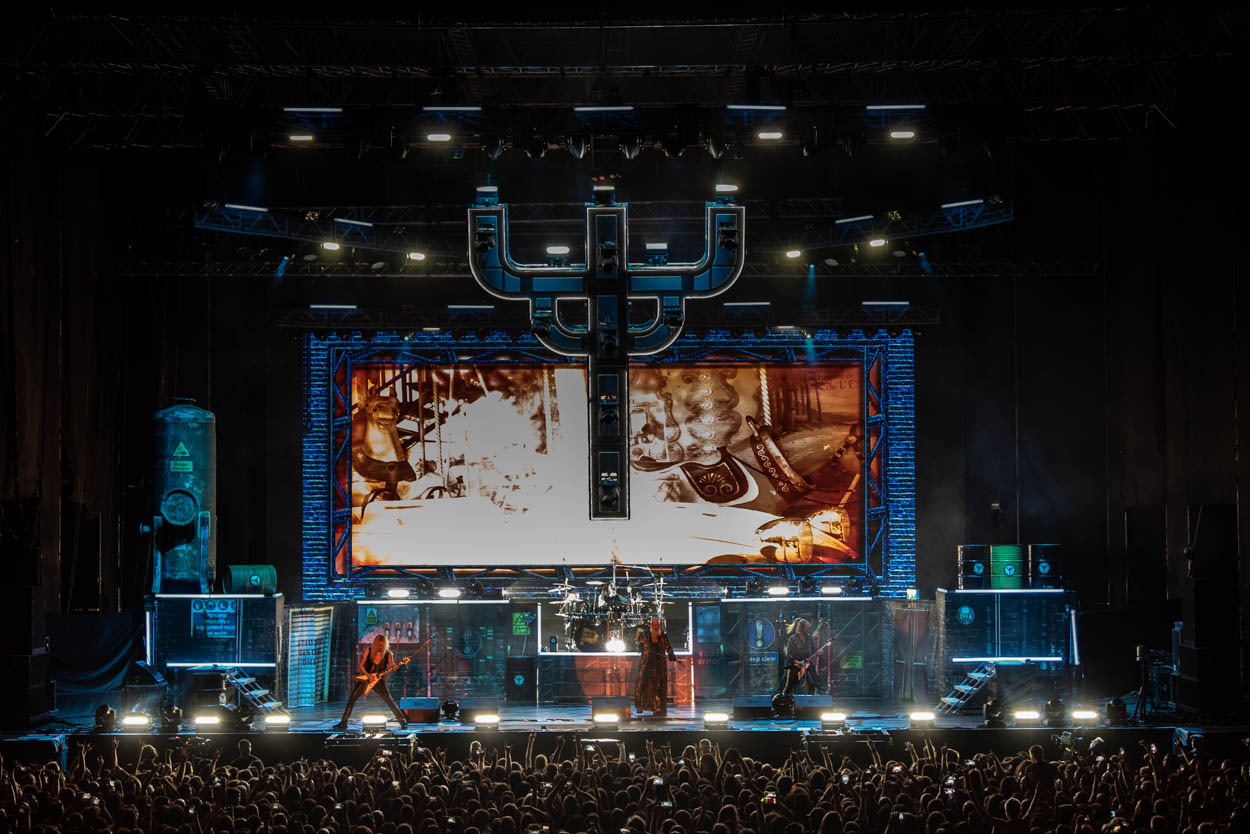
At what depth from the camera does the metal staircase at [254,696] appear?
17.4m

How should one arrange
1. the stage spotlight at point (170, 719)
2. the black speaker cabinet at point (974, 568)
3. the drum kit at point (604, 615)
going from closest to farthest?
the stage spotlight at point (170, 719) → the drum kit at point (604, 615) → the black speaker cabinet at point (974, 568)

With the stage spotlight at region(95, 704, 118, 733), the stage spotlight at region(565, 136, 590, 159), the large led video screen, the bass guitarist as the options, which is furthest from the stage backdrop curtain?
the stage spotlight at region(565, 136, 590, 159)

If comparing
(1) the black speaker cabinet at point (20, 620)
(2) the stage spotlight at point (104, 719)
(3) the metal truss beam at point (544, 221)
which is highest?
(3) the metal truss beam at point (544, 221)

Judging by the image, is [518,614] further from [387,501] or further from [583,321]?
[583,321]

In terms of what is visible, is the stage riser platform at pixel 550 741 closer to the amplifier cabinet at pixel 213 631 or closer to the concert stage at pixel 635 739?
the concert stage at pixel 635 739

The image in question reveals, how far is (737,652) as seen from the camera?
62.0ft

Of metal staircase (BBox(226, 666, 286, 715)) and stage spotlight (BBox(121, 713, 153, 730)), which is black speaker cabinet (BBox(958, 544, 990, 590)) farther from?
stage spotlight (BBox(121, 713, 153, 730))

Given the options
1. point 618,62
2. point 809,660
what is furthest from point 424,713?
point 618,62

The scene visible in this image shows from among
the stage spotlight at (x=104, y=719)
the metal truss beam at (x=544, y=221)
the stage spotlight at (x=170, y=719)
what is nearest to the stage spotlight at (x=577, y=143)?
the metal truss beam at (x=544, y=221)

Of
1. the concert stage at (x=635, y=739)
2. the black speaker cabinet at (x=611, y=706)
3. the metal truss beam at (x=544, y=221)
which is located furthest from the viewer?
the metal truss beam at (x=544, y=221)

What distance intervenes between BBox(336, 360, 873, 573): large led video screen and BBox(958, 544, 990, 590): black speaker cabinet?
1917mm

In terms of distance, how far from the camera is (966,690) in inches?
695

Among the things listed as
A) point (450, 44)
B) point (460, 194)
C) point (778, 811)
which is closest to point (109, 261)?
point (460, 194)

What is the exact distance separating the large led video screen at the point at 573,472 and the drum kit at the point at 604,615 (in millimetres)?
1040
